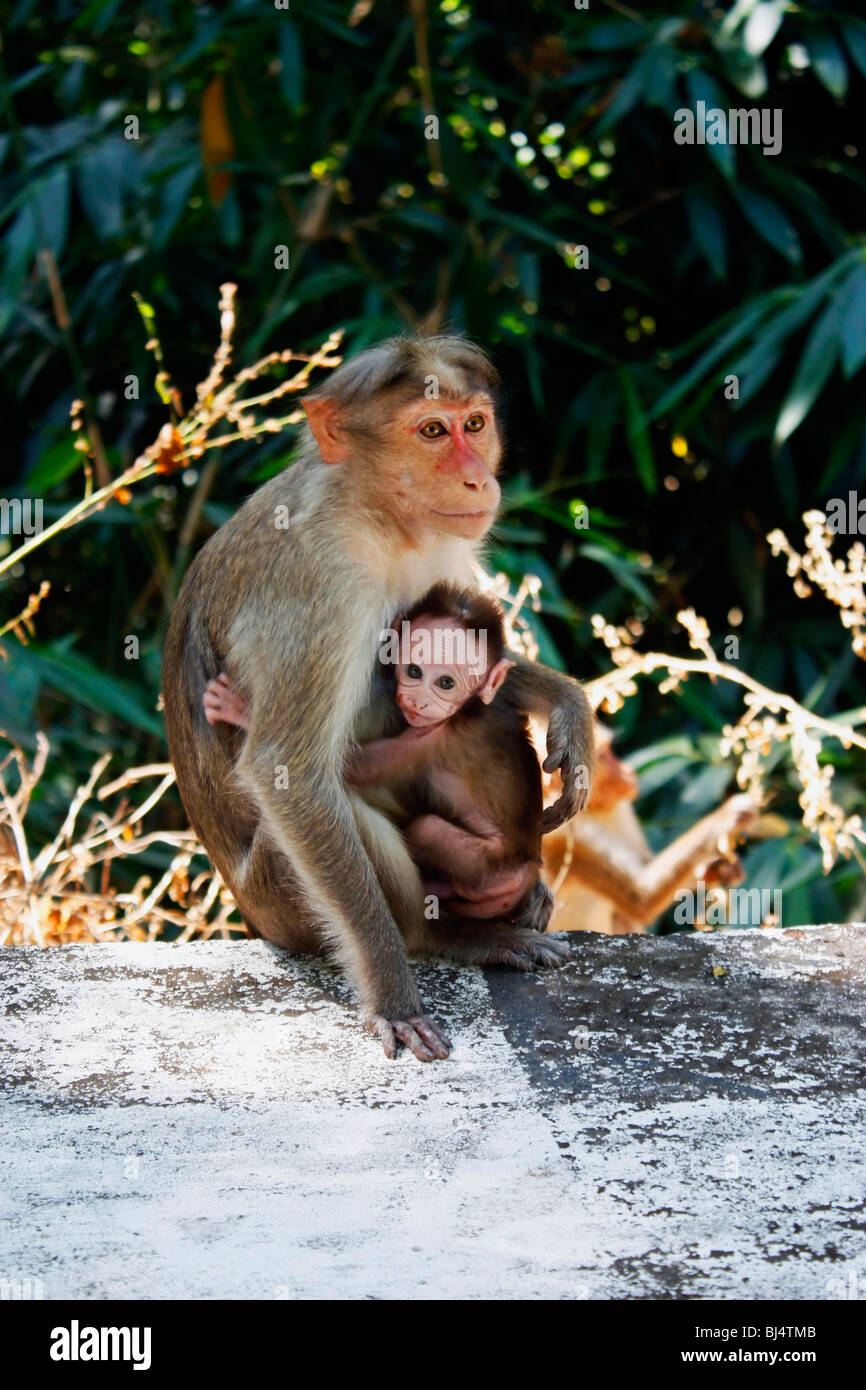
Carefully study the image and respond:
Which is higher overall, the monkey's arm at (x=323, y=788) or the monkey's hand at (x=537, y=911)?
the monkey's arm at (x=323, y=788)

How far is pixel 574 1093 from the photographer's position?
274cm

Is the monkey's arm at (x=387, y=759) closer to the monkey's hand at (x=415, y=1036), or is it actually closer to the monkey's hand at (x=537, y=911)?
the monkey's hand at (x=537, y=911)

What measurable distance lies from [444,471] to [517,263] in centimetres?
353

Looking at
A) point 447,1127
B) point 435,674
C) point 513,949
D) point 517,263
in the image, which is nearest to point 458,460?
point 435,674

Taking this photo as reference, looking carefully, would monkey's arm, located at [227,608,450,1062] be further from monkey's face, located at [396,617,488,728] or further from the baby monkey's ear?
the baby monkey's ear

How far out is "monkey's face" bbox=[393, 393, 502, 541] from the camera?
3.26 m

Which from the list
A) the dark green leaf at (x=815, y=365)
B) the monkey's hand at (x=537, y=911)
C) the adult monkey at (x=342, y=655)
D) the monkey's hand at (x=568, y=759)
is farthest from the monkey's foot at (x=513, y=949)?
the dark green leaf at (x=815, y=365)

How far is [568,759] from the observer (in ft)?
11.5

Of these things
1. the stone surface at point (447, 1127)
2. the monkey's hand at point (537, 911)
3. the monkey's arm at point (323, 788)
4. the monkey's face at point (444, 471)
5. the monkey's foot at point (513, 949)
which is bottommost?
the stone surface at point (447, 1127)

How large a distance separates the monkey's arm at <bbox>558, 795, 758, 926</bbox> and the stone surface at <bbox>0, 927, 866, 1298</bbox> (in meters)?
1.70

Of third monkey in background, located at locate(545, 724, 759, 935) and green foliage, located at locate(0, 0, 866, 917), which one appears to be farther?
green foliage, located at locate(0, 0, 866, 917)

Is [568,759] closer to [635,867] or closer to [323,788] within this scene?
[323,788]

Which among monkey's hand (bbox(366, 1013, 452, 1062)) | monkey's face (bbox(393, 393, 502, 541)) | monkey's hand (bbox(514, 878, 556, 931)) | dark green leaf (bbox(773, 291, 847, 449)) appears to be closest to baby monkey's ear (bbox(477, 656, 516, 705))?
monkey's face (bbox(393, 393, 502, 541))

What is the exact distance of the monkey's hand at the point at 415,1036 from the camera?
9.59 feet
